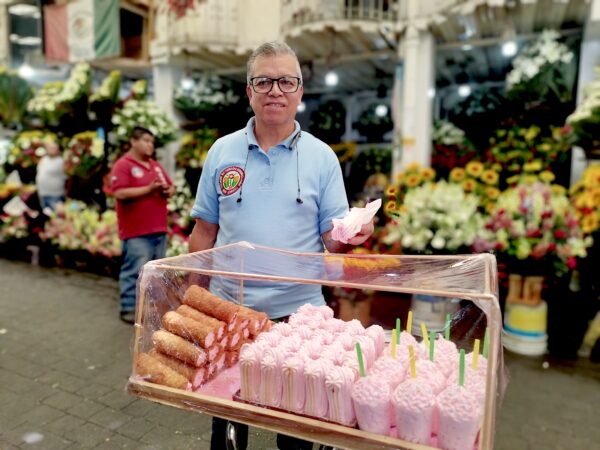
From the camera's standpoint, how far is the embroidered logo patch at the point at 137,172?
4908 mm

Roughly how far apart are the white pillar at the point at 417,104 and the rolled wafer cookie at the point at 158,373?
597 cm

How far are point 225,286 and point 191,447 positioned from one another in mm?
1611

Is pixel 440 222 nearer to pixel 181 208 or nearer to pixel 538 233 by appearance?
pixel 538 233

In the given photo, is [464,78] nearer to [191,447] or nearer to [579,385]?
[579,385]

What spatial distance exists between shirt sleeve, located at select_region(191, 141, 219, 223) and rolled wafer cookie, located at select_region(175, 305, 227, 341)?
0.53 meters

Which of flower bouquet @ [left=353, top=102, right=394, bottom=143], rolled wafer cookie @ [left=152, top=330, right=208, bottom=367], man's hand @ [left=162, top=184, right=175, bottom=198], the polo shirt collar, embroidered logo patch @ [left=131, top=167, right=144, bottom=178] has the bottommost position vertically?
rolled wafer cookie @ [left=152, top=330, right=208, bottom=367]

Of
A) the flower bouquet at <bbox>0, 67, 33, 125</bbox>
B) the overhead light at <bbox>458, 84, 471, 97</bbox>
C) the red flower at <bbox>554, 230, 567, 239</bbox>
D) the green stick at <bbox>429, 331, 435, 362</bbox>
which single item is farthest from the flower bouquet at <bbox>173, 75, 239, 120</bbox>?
the green stick at <bbox>429, 331, 435, 362</bbox>

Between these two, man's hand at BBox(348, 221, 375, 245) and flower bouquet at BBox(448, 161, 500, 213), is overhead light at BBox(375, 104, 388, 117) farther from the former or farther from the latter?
man's hand at BBox(348, 221, 375, 245)

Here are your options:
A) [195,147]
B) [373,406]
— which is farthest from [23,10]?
[373,406]

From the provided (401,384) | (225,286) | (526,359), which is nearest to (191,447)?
(225,286)

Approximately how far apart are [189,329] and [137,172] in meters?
3.61

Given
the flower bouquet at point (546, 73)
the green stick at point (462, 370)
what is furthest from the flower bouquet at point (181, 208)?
the green stick at point (462, 370)

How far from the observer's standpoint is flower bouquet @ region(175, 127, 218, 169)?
28.1 feet

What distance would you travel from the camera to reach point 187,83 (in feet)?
31.4
